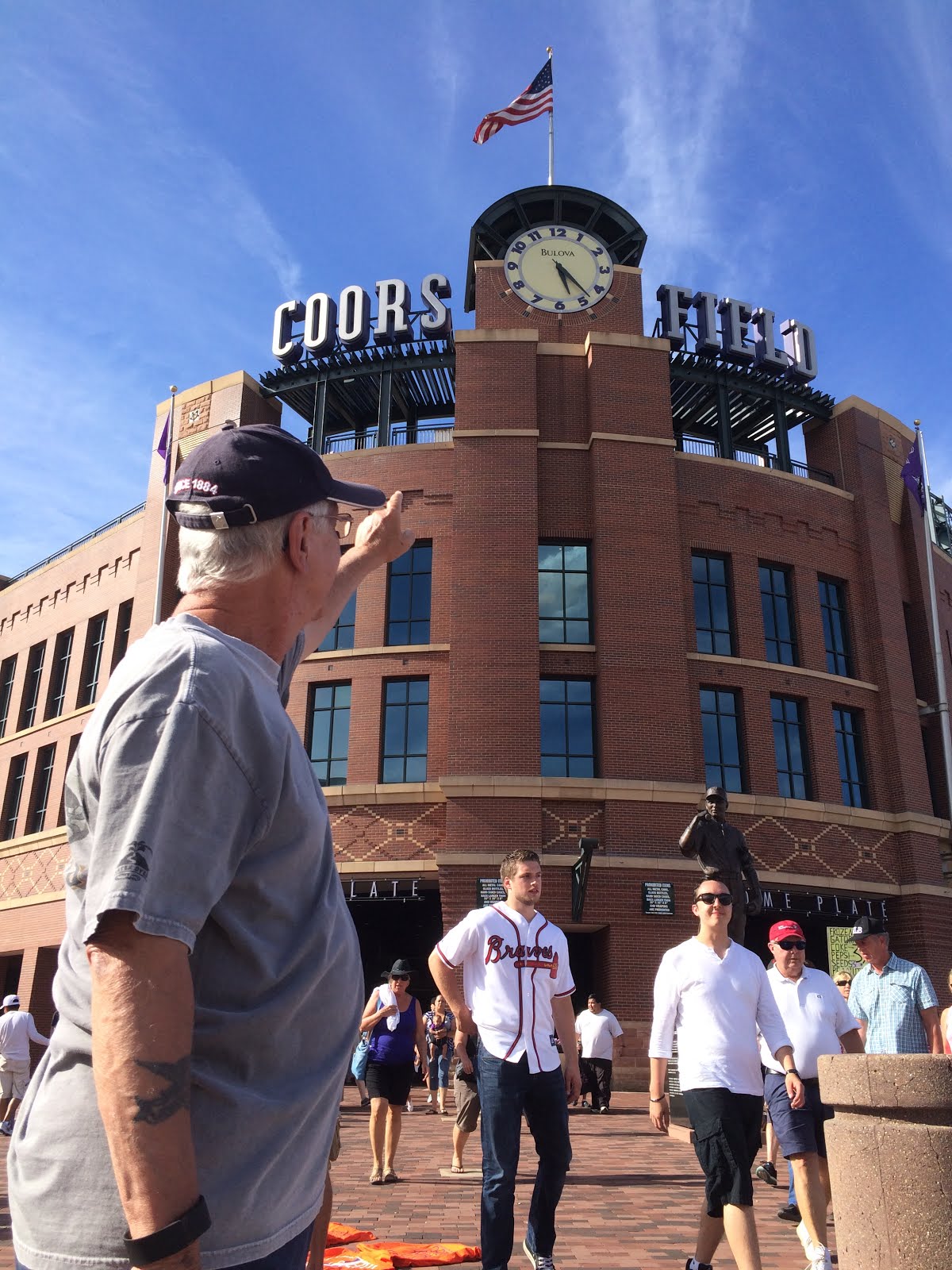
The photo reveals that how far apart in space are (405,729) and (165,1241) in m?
21.9

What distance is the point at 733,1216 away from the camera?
Answer: 456 centimetres

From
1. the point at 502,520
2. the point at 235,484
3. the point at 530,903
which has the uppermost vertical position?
the point at 502,520

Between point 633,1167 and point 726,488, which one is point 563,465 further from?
point 633,1167

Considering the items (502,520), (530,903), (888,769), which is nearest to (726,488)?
(502,520)

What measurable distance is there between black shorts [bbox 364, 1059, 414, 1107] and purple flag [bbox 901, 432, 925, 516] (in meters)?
22.5

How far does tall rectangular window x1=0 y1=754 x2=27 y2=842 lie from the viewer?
30078 millimetres

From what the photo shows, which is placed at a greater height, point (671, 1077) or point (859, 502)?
point (859, 502)

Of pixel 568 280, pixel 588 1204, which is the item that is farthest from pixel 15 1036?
pixel 568 280

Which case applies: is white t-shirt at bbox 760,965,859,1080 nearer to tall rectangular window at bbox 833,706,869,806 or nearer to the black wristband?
the black wristband

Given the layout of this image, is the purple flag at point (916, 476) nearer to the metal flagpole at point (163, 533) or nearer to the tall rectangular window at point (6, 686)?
the metal flagpole at point (163, 533)

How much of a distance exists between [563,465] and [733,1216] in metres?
20.9

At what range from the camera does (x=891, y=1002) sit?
25.8 feet

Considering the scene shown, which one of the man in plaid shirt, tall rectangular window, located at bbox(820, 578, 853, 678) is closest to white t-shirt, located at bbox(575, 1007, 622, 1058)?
the man in plaid shirt

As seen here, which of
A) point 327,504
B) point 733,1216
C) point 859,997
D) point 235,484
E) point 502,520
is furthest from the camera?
point 502,520
